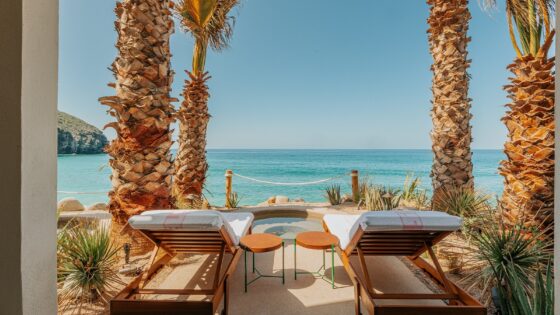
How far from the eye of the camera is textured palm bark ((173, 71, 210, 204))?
552cm

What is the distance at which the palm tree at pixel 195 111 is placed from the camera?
5344 millimetres

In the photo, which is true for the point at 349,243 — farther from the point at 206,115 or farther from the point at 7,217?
the point at 206,115

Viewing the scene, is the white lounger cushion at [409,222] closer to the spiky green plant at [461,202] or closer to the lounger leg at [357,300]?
the lounger leg at [357,300]

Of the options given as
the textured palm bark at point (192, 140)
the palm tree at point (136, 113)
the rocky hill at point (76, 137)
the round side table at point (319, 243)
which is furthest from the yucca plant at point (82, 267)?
the rocky hill at point (76, 137)

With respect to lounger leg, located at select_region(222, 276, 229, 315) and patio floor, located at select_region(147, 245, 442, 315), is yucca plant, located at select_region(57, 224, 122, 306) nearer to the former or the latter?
patio floor, located at select_region(147, 245, 442, 315)

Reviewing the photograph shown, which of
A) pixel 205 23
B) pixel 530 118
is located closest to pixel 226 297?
pixel 530 118

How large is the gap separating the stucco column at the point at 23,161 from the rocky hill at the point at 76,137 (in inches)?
1256

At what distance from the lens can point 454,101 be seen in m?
4.58

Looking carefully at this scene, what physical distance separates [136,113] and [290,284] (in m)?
3.03

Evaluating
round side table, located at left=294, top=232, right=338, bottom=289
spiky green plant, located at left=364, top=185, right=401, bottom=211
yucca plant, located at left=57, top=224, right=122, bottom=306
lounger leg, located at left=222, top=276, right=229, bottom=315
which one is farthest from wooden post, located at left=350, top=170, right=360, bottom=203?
yucca plant, located at left=57, top=224, right=122, bottom=306

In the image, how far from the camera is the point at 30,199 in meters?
0.98

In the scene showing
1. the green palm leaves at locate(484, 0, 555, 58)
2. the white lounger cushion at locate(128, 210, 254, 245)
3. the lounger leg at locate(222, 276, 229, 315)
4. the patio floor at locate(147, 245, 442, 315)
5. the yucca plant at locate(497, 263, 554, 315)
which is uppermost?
the green palm leaves at locate(484, 0, 555, 58)

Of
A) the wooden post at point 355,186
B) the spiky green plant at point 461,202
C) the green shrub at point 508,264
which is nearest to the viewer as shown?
the green shrub at point 508,264

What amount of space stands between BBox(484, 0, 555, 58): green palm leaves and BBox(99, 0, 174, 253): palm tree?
5.32 m
